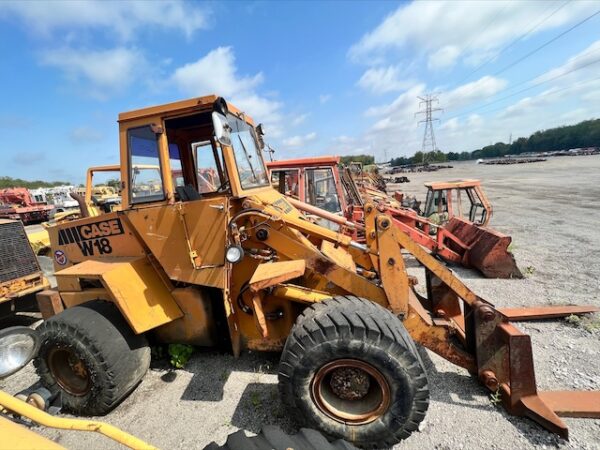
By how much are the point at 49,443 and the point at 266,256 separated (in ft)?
7.38

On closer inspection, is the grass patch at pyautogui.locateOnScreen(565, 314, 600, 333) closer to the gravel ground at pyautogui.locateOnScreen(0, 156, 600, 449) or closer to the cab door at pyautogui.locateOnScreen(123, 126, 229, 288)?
the gravel ground at pyautogui.locateOnScreen(0, 156, 600, 449)

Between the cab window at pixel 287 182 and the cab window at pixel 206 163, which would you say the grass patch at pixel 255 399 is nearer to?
the cab window at pixel 206 163

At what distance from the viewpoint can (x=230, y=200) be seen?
330 centimetres

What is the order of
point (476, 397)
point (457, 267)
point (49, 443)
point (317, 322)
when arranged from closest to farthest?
1. point (49, 443)
2. point (317, 322)
3. point (476, 397)
4. point (457, 267)

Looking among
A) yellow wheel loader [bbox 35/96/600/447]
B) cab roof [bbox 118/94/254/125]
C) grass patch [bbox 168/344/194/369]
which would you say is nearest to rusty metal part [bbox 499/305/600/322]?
yellow wheel loader [bbox 35/96/600/447]

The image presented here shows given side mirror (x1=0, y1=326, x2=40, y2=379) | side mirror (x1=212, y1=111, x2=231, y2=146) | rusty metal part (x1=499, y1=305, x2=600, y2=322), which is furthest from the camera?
rusty metal part (x1=499, y1=305, x2=600, y2=322)

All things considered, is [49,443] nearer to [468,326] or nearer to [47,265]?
[468,326]

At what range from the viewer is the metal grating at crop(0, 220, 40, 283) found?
5.20 metres

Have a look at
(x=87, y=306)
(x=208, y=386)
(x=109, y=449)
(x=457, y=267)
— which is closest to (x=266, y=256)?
(x=208, y=386)

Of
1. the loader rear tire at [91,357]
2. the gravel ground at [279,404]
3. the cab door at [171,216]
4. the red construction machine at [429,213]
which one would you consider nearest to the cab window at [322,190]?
the red construction machine at [429,213]

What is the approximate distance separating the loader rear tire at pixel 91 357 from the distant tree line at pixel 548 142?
83.1 m

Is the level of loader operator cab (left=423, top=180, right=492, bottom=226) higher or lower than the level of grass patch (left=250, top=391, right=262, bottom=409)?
higher

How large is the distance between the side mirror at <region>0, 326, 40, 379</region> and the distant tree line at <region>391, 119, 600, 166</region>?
84.3 meters

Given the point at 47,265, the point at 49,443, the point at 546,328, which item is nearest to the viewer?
the point at 49,443
